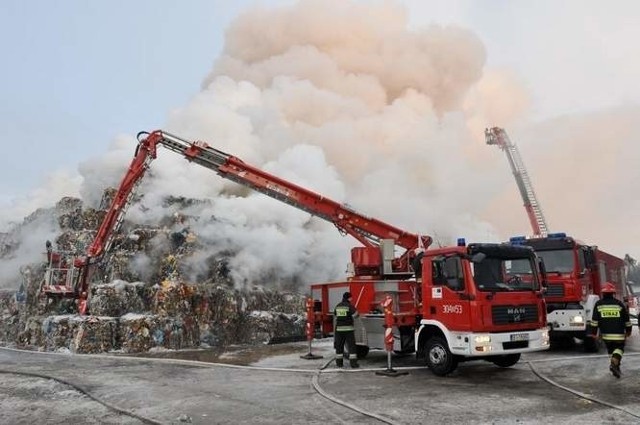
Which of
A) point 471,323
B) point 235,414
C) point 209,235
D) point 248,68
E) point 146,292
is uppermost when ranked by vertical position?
point 248,68

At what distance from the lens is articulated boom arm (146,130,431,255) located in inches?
511

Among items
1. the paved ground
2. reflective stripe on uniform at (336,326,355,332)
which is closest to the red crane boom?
reflective stripe on uniform at (336,326,355,332)

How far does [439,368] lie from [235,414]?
363 centimetres

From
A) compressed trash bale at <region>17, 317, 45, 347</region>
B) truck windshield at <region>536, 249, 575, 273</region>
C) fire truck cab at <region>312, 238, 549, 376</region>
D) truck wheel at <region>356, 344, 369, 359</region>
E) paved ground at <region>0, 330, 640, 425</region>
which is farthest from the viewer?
compressed trash bale at <region>17, 317, 45, 347</region>

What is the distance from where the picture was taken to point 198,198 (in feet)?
60.3

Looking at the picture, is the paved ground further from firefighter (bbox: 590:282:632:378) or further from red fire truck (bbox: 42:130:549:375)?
red fire truck (bbox: 42:130:549:375)

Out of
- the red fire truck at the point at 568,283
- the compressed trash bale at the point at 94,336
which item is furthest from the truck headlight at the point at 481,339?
the compressed trash bale at the point at 94,336

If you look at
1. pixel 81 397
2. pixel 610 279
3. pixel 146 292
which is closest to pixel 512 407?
pixel 81 397

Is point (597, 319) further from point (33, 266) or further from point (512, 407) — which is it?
point (33, 266)

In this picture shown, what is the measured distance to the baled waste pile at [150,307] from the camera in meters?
12.7

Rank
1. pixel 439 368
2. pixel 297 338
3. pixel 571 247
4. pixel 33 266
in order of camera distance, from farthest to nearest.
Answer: pixel 33 266
pixel 297 338
pixel 571 247
pixel 439 368

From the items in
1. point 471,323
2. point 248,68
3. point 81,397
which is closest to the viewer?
point 81,397

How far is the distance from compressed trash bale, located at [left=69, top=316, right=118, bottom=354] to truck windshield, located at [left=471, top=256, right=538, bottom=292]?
30.1 feet

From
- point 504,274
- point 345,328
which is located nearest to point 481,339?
point 504,274
